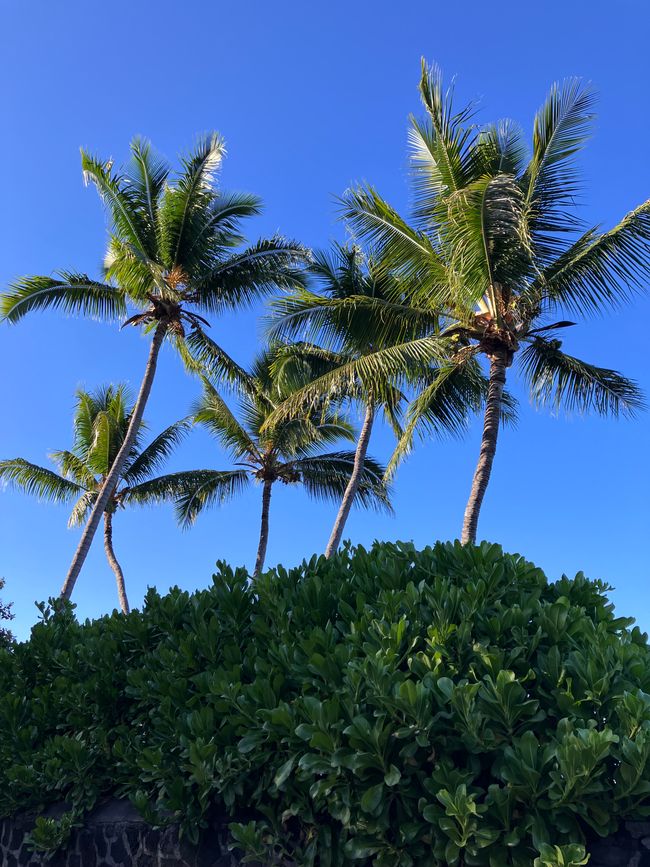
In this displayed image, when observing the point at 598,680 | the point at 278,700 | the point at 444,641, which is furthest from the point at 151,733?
the point at 598,680

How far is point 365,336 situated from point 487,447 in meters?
3.81

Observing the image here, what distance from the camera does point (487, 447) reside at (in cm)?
1195

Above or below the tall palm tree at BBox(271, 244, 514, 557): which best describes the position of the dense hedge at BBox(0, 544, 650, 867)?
below

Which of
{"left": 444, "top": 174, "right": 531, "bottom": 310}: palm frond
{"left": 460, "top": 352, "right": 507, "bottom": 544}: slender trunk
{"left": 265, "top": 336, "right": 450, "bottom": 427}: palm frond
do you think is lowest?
{"left": 460, "top": 352, "right": 507, "bottom": 544}: slender trunk

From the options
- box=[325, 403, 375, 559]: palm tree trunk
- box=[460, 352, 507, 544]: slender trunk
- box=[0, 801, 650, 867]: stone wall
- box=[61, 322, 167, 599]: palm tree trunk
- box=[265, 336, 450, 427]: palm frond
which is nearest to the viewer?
box=[0, 801, 650, 867]: stone wall

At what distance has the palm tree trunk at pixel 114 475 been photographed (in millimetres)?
15023

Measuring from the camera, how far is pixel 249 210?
1689 cm

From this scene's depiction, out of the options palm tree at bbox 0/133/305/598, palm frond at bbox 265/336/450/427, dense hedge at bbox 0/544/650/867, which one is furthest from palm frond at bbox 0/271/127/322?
dense hedge at bbox 0/544/650/867

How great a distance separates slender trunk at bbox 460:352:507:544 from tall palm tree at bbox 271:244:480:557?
4.44ft

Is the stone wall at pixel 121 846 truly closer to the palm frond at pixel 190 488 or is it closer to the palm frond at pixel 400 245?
the palm frond at pixel 400 245

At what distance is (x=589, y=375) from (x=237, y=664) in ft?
34.0

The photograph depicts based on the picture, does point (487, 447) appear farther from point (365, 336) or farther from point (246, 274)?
point (246, 274)

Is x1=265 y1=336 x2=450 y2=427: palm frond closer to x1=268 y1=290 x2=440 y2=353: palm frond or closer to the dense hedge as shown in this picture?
x1=268 y1=290 x2=440 y2=353: palm frond

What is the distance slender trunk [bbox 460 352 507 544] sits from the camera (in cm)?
1149
